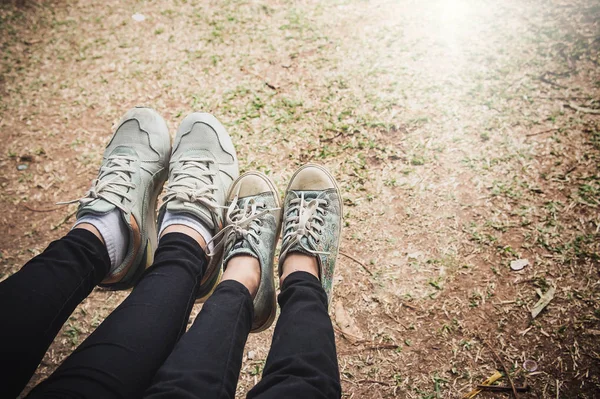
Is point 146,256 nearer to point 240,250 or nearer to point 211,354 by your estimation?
point 240,250

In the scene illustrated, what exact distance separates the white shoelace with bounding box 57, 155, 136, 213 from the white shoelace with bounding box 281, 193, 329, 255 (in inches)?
31.8

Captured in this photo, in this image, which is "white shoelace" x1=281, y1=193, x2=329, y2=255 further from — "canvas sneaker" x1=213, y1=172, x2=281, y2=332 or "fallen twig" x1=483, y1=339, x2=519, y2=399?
"fallen twig" x1=483, y1=339, x2=519, y2=399

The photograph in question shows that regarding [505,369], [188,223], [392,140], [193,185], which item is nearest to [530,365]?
[505,369]

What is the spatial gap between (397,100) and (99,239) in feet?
6.36

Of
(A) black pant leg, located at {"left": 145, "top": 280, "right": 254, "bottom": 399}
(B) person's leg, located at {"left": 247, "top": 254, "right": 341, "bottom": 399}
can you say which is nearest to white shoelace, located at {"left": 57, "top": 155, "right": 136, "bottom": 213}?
(A) black pant leg, located at {"left": 145, "top": 280, "right": 254, "bottom": 399}

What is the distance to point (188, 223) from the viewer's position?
1.75 metres

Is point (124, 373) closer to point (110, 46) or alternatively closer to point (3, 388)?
point (3, 388)

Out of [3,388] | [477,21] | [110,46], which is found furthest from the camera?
[110,46]

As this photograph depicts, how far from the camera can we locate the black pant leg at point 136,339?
1081 millimetres

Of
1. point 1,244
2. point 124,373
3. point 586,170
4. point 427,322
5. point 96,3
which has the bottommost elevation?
point 427,322

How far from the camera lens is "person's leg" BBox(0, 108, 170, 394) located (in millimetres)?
1173

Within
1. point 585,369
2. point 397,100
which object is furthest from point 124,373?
point 397,100

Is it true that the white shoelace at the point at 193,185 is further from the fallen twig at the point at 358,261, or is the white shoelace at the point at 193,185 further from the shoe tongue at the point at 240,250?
the fallen twig at the point at 358,261

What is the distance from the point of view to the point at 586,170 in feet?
6.73
